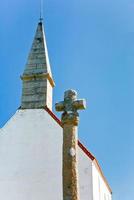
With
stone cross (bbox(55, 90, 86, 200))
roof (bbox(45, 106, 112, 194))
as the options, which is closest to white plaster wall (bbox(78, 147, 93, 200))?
roof (bbox(45, 106, 112, 194))

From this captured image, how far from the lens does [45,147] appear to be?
19.7 metres

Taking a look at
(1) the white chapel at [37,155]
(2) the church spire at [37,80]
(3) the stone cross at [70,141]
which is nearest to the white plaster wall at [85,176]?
(1) the white chapel at [37,155]

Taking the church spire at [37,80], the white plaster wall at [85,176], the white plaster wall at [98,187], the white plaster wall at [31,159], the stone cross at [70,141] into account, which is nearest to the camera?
the stone cross at [70,141]

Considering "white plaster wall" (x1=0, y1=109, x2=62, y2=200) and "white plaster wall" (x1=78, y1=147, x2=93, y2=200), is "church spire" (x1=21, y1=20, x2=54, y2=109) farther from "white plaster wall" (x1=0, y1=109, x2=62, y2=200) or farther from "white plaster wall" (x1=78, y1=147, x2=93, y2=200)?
"white plaster wall" (x1=78, y1=147, x2=93, y2=200)

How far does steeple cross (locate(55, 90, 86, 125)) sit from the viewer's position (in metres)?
11.0

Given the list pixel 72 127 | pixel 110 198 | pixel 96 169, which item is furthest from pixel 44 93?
pixel 72 127

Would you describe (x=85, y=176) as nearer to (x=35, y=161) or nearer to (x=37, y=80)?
(x=35, y=161)

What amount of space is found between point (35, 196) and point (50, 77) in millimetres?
6099

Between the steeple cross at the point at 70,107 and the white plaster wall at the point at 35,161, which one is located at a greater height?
the white plaster wall at the point at 35,161

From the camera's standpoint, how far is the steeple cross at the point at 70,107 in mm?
10992

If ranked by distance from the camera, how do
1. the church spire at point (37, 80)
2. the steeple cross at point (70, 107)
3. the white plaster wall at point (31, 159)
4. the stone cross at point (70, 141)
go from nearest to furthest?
the stone cross at point (70, 141) < the steeple cross at point (70, 107) < the white plaster wall at point (31, 159) < the church spire at point (37, 80)

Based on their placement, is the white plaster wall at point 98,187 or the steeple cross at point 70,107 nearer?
the steeple cross at point 70,107

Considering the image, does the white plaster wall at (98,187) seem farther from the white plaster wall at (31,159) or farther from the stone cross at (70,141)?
the stone cross at (70,141)

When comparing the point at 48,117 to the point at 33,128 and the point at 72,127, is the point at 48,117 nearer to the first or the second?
the point at 33,128
